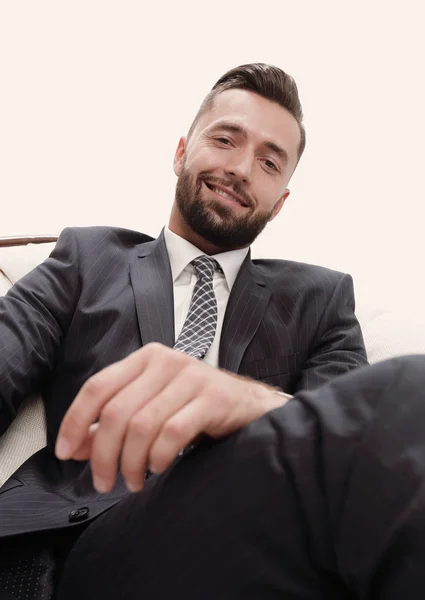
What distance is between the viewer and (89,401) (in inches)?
16.5

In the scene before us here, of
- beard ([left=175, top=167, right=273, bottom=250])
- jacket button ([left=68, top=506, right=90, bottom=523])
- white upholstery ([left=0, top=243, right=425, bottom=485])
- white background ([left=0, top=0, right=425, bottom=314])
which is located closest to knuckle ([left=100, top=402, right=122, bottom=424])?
jacket button ([left=68, top=506, right=90, bottom=523])

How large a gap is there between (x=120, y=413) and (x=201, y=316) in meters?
0.66

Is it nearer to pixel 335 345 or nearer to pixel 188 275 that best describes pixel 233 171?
pixel 188 275

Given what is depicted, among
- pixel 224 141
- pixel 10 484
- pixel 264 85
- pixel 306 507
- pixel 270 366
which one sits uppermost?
pixel 264 85

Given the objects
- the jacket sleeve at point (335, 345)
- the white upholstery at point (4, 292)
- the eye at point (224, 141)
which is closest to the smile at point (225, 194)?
the eye at point (224, 141)

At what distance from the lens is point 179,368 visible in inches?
17.2

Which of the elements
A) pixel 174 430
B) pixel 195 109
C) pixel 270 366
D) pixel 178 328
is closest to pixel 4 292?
pixel 178 328

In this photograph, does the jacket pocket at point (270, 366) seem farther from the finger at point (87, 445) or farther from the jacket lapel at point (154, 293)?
the finger at point (87, 445)

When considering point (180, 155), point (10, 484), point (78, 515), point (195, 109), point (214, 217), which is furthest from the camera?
point (195, 109)

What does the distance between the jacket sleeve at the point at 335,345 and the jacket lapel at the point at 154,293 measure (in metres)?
0.34

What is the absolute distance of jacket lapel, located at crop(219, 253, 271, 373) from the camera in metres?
1.04

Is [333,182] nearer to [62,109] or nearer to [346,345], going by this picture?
[346,345]

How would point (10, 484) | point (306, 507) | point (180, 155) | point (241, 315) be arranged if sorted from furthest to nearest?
point (180, 155), point (241, 315), point (10, 484), point (306, 507)

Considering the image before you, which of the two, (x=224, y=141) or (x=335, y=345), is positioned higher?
(x=224, y=141)
